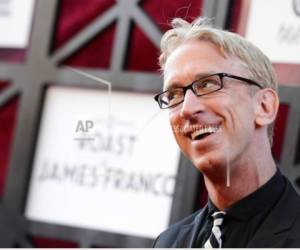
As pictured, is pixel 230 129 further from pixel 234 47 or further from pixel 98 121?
pixel 98 121

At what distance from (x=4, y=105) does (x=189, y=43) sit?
3.97 ft

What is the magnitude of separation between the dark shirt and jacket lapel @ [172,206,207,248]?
0.16ft

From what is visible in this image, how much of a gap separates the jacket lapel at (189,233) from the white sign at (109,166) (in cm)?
75

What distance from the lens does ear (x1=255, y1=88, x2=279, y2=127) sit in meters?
0.86

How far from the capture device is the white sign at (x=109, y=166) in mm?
1763

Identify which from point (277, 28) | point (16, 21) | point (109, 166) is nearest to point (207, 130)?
point (277, 28)

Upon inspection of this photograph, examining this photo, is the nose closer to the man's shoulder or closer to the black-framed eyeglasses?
the black-framed eyeglasses

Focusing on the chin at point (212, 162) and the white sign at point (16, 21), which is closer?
the chin at point (212, 162)

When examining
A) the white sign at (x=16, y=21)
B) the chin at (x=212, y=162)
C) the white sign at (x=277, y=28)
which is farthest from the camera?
the white sign at (x=16, y=21)

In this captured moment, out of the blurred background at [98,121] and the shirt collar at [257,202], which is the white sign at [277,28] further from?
the shirt collar at [257,202]

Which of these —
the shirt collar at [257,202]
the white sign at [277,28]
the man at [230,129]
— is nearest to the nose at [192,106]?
the man at [230,129]

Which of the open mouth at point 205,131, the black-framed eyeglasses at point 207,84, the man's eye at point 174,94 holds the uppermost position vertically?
the black-framed eyeglasses at point 207,84

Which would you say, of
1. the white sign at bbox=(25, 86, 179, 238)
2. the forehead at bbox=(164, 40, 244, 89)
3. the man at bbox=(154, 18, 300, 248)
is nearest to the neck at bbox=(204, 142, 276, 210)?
the man at bbox=(154, 18, 300, 248)

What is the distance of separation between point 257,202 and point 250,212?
0.01 meters
